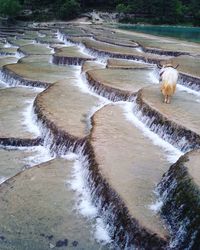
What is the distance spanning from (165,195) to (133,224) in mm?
791

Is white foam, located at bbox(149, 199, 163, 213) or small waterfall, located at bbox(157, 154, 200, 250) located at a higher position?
small waterfall, located at bbox(157, 154, 200, 250)

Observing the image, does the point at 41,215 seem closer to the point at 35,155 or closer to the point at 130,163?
the point at 130,163

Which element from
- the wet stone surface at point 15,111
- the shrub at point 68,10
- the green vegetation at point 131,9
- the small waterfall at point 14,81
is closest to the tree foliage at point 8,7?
the green vegetation at point 131,9

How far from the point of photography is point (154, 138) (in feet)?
29.6

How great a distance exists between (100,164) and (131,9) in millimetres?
48070

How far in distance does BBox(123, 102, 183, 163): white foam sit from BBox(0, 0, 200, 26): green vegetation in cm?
4008

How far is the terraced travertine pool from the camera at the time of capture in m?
6.02

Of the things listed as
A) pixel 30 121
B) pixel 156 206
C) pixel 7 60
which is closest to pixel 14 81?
pixel 30 121

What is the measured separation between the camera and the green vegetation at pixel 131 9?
2000 inches

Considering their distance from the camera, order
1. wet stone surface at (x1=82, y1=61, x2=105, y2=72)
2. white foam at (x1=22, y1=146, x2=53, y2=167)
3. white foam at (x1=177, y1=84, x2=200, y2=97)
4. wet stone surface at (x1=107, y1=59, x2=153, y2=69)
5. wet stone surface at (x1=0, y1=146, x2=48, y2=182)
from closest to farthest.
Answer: wet stone surface at (x1=0, y1=146, x2=48, y2=182)
white foam at (x1=22, y1=146, x2=53, y2=167)
white foam at (x1=177, y1=84, x2=200, y2=97)
wet stone surface at (x1=107, y1=59, x2=153, y2=69)
wet stone surface at (x1=82, y1=61, x2=105, y2=72)

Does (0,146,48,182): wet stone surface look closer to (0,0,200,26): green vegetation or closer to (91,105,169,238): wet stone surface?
(91,105,169,238): wet stone surface

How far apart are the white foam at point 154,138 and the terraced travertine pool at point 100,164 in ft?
0.07

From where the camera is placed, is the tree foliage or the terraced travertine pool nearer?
the terraced travertine pool

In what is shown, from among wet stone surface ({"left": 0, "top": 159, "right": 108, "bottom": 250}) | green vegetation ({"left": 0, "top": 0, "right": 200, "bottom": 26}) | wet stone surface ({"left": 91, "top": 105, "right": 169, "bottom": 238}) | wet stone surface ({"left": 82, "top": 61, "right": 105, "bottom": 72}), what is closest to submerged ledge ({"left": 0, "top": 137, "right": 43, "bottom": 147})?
wet stone surface ({"left": 91, "top": 105, "right": 169, "bottom": 238})
